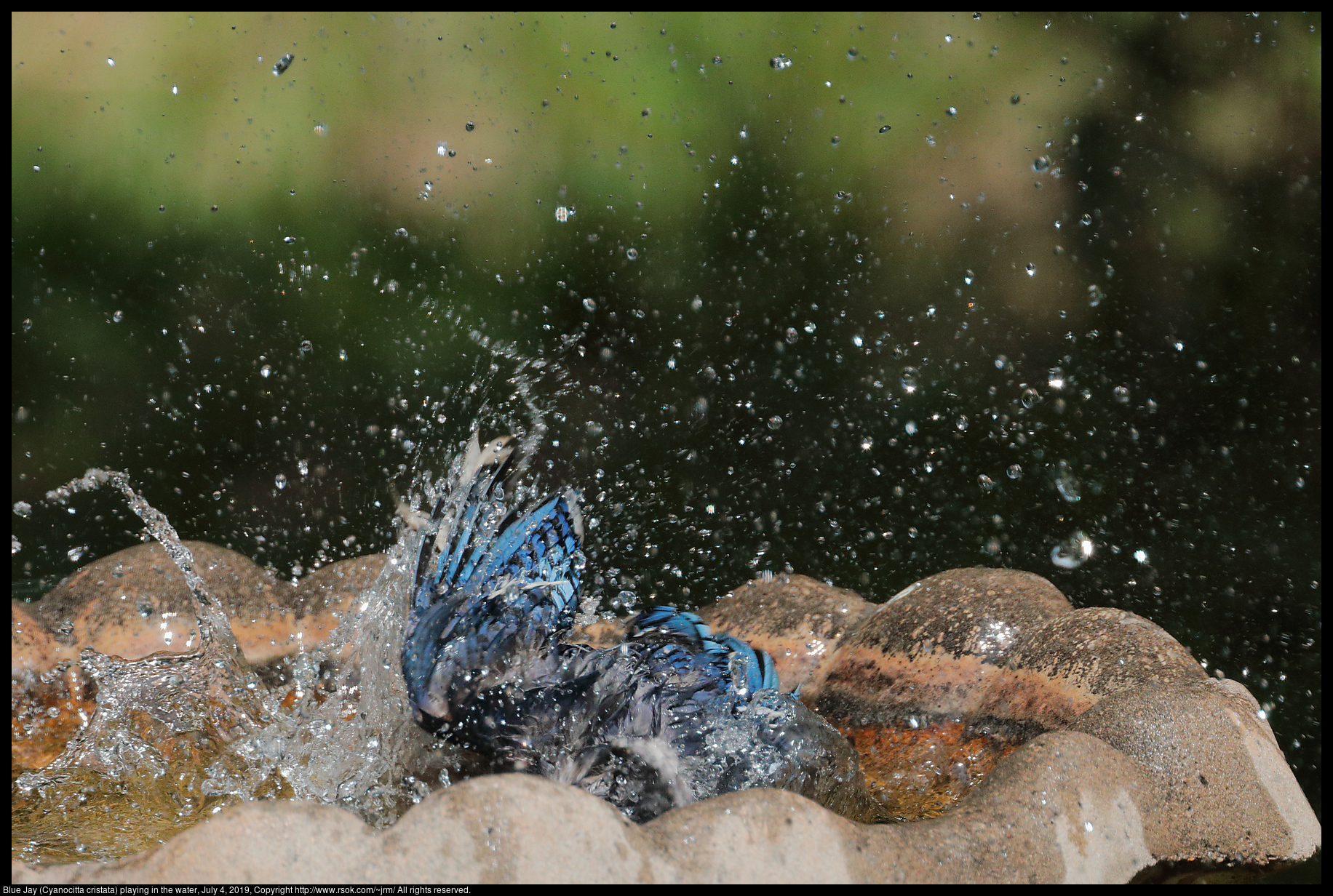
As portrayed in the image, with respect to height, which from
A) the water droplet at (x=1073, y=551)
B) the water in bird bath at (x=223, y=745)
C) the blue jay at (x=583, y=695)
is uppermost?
the blue jay at (x=583, y=695)

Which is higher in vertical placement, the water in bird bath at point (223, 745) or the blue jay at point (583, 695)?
the blue jay at point (583, 695)

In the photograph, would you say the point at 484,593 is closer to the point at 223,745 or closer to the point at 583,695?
the point at 583,695

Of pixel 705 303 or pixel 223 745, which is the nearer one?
pixel 223 745

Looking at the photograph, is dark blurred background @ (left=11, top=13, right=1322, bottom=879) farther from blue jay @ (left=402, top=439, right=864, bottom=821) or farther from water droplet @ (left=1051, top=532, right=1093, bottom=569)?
blue jay @ (left=402, top=439, right=864, bottom=821)

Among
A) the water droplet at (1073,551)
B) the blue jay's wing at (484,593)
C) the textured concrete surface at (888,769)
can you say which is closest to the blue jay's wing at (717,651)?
the blue jay's wing at (484,593)

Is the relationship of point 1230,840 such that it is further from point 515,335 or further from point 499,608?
point 515,335

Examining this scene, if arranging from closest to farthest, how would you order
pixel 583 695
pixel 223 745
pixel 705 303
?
1. pixel 583 695
2. pixel 223 745
3. pixel 705 303

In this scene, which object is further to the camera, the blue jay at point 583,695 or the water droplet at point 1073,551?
the water droplet at point 1073,551

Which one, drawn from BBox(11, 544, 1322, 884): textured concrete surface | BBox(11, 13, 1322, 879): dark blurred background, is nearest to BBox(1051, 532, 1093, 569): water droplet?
BBox(11, 13, 1322, 879): dark blurred background

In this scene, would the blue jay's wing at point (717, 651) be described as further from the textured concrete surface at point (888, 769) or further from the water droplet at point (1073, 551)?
the water droplet at point (1073, 551)

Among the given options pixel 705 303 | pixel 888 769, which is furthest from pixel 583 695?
pixel 705 303
